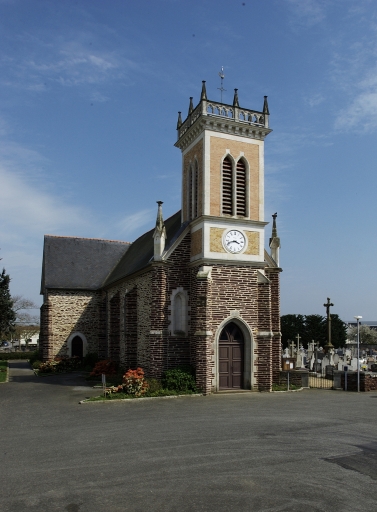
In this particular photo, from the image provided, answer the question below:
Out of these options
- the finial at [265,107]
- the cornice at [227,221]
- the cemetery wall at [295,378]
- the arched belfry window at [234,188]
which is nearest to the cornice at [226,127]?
the finial at [265,107]

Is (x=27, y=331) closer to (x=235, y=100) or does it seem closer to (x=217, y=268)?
(x=217, y=268)

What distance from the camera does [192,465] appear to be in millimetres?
9359

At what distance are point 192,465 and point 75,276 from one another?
26.1 meters

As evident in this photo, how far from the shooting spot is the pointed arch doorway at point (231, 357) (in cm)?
2038

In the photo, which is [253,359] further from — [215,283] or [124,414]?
[124,414]

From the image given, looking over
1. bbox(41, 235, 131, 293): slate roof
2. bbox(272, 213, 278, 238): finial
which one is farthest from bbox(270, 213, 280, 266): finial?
bbox(41, 235, 131, 293): slate roof

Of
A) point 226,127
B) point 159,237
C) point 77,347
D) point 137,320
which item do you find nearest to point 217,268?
point 159,237

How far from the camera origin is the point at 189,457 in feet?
32.6

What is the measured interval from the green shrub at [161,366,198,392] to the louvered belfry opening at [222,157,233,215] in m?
6.93

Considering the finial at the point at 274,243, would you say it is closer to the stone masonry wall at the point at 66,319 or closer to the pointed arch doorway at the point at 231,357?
the pointed arch doorway at the point at 231,357

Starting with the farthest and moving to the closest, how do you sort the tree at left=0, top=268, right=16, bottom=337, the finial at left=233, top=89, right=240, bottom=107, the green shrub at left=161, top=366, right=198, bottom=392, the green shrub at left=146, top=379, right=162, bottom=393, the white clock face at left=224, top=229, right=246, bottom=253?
the tree at left=0, top=268, right=16, bottom=337 < the finial at left=233, top=89, right=240, bottom=107 < the white clock face at left=224, top=229, right=246, bottom=253 < the green shrub at left=161, top=366, right=198, bottom=392 < the green shrub at left=146, top=379, right=162, bottom=393

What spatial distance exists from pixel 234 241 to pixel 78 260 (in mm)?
17706

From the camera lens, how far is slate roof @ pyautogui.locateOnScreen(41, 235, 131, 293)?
33562mm

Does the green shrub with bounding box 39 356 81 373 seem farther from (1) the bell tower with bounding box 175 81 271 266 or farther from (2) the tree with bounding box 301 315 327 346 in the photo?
(2) the tree with bounding box 301 315 327 346
